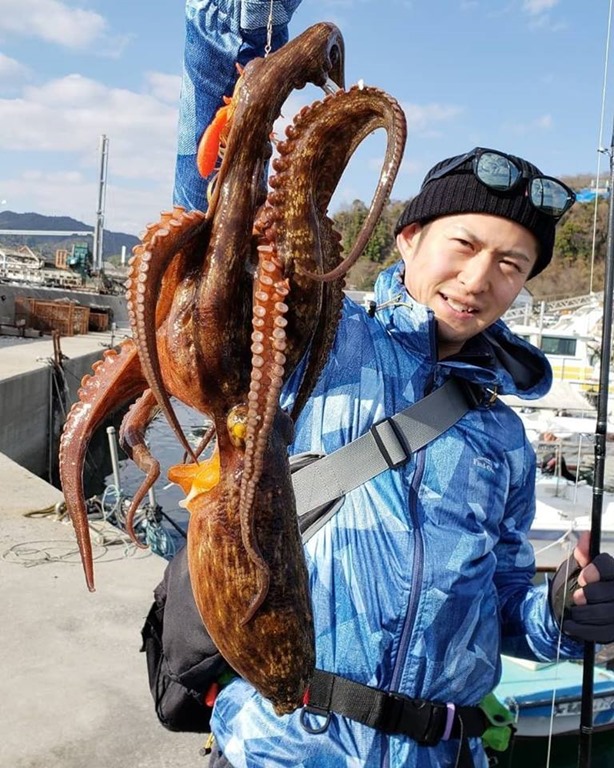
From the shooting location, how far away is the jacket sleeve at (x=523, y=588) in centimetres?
256

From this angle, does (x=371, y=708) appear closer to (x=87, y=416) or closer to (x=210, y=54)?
(x=87, y=416)

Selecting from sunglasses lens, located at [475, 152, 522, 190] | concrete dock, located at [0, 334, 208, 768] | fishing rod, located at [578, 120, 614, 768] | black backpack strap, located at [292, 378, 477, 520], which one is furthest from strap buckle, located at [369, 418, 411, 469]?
concrete dock, located at [0, 334, 208, 768]

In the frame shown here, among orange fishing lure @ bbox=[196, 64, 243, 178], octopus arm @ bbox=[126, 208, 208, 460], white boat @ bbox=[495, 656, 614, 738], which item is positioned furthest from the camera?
white boat @ bbox=[495, 656, 614, 738]

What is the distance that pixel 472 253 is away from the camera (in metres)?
2.26

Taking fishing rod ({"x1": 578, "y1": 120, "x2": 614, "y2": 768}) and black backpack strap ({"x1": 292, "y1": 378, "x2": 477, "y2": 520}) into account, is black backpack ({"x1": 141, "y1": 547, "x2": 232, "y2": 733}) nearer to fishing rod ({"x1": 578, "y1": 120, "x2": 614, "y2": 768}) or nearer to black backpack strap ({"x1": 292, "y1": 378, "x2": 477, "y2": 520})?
black backpack strap ({"x1": 292, "y1": 378, "x2": 477, "y2": 520})

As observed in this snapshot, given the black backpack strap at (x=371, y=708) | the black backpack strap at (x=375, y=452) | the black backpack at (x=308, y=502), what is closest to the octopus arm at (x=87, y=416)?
the black backpack at (x=308, y=502)

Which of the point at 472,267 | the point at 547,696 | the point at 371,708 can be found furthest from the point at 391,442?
the point at 547,696

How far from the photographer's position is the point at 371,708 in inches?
80.9

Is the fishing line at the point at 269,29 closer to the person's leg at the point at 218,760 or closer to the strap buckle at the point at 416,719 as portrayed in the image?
the strap buckle at the point at 416,719

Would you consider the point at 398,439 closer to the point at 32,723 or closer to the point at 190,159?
the point at 190,159

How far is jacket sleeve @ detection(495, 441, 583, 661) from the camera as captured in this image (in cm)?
256

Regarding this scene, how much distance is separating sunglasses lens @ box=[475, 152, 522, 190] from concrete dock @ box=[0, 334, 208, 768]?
360cm

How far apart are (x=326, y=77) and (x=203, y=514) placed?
0.99 metres

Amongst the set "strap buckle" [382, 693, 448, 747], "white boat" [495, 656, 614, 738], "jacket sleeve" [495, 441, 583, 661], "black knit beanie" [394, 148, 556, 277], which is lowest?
"white boat" [495, 656, 614, 738]
